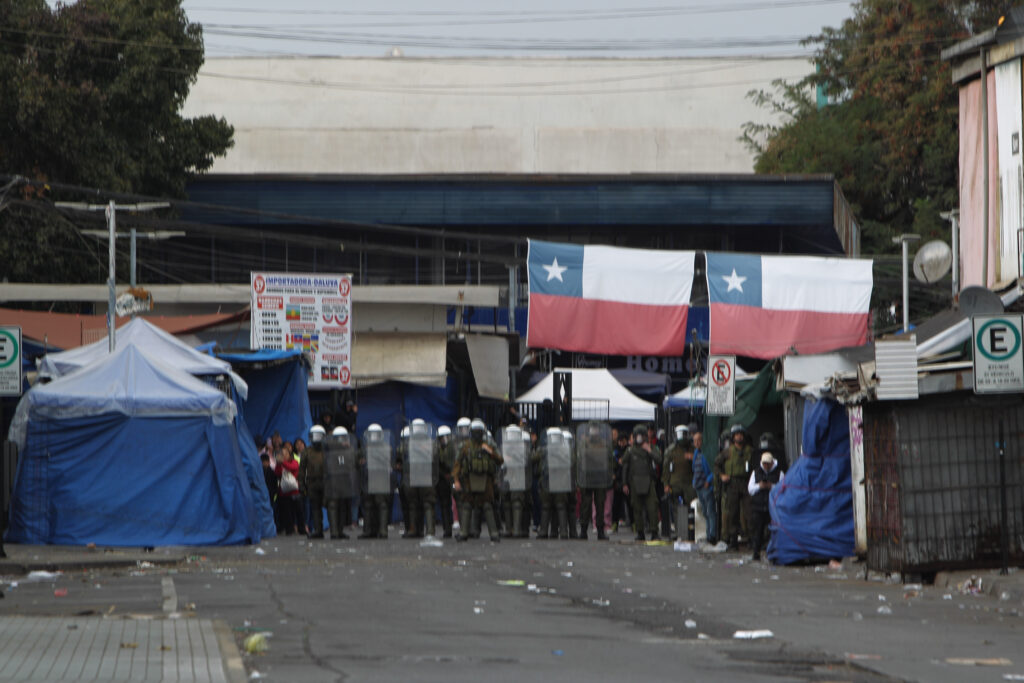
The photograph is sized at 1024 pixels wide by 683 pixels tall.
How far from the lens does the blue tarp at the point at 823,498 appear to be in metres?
20.3

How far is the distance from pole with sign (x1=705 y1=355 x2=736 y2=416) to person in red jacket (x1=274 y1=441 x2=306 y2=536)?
813cm

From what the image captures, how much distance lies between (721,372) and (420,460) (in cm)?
584

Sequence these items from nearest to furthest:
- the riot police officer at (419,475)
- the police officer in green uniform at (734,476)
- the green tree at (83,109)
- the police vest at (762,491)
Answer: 1. the police vest at (762,491)
2. the police officer in green uniform at (734,476)
3. the riot police officer at (419,475)
4. the green tree at (83,109)

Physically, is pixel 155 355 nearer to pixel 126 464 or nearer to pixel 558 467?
pixel 126 464

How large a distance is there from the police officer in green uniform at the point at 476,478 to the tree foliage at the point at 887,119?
2430 cm

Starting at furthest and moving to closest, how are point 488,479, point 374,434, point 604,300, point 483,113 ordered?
point 483,113 < point 604,300 < point 374,434 < point 488,479

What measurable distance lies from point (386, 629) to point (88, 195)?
30.6 metres

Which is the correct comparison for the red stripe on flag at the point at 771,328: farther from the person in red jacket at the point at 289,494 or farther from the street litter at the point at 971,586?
the street litter at the point at 971,586

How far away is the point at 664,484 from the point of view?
1069 inches

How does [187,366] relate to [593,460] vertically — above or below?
above

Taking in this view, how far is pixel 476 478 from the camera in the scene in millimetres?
26500

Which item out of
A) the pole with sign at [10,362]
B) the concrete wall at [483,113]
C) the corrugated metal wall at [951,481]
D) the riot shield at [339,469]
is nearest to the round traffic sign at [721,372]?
the riot shield at [339,469]

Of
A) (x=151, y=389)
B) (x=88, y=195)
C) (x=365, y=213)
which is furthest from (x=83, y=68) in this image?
(x=151, y=389)

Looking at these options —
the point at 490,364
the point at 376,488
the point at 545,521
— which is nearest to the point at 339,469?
the point at 376,488
